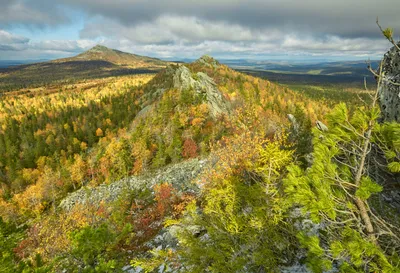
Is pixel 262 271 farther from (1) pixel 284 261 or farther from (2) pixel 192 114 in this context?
(2) pixel 192 114

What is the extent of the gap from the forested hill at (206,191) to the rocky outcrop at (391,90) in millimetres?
Answer: 2241

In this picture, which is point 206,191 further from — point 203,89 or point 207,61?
point 207,61

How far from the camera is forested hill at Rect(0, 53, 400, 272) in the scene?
7488 millimetres

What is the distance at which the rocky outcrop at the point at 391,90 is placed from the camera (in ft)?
32.1

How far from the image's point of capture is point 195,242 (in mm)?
14398

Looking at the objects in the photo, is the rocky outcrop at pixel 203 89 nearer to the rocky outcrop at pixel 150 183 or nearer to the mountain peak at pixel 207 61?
the rocky outcrop at pixel 150 183

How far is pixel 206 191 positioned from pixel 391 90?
17.8 metres

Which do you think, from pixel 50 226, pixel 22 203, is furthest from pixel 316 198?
pixel 22 203

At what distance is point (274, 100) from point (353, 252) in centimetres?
11211

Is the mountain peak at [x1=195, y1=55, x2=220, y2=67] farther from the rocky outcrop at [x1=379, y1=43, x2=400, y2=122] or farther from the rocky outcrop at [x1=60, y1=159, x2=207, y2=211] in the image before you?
the rocky outcrop at [x1=379, y1=43, x2=400, y2=122]

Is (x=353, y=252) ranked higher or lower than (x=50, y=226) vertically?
higher

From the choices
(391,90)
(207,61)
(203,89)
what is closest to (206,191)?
(391,90)

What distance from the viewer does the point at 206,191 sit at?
24.4 m

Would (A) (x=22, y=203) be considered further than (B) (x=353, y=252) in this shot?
Yes
